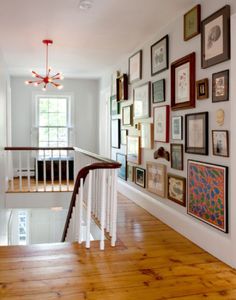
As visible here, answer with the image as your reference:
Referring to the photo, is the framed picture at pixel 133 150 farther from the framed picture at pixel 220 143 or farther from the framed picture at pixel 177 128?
the framed picture at pixel 220 143

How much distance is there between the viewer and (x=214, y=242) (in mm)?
3135

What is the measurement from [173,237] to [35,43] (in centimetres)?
348

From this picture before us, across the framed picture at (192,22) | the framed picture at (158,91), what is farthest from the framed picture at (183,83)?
the framed picture at (158,91)

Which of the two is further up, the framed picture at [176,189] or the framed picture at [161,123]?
the framed picture at [161,123]

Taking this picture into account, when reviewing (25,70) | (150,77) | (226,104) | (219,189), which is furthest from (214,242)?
(25,70)

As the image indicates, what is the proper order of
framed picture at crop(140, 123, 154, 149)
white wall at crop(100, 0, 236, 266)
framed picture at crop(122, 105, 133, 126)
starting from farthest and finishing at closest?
framed picture at crop(122, 105, 133, 126)
framed picture at crop(140, 123, 154, 149)
white wall at crop(100, 0, 236, 266)

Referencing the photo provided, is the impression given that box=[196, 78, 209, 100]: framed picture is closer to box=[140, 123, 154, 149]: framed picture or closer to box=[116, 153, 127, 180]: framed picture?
box=[140, 123, 154, 149]: framed picture

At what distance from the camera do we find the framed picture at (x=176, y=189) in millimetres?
3785

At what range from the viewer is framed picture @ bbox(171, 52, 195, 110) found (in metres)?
3.53

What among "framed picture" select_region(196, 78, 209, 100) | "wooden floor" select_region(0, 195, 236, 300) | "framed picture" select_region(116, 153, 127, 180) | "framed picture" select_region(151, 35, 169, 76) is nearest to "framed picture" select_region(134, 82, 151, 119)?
"framed picture" select_region(151, 35, 169, 76)

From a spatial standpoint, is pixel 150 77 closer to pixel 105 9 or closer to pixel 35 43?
pixel 105 9

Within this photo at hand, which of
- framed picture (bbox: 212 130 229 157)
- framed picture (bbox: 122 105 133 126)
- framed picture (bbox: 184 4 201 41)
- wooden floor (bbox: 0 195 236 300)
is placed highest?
framed picture (bbox: 184 4 201 41)

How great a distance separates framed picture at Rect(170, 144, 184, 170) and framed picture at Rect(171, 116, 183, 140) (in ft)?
0.34

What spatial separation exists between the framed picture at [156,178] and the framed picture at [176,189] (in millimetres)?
147
